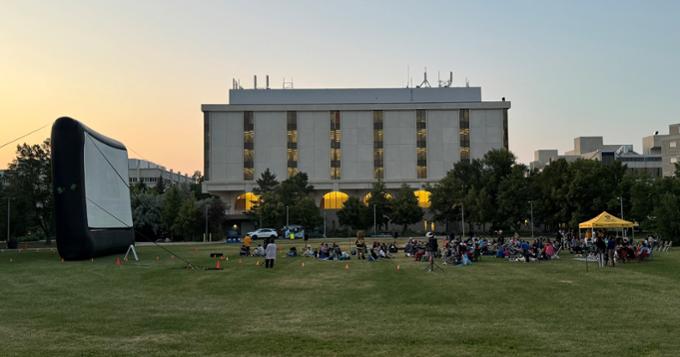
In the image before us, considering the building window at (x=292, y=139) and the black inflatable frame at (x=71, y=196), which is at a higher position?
the building window at (x=292, y=139)

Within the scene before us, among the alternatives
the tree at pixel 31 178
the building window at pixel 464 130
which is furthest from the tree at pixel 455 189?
the tree at pixel 31 178

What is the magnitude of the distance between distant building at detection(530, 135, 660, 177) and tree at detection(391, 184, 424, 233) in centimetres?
4923

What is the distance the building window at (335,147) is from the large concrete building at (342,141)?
7.5 inches

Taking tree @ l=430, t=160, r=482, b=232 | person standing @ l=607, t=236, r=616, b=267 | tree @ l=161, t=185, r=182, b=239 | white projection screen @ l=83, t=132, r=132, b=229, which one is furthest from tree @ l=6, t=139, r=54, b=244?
tree @ l=430, t=160, r=482, b=232

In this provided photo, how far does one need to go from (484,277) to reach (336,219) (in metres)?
90.1

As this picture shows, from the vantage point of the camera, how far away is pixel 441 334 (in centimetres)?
1164

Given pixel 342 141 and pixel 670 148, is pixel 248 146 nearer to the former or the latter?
pixel 342 141

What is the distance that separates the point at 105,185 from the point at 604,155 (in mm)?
134087

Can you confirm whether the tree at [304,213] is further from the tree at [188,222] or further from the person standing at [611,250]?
Answer: the person standing at [611,250]

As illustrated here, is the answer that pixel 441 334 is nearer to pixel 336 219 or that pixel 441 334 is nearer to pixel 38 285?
pixel 38 285

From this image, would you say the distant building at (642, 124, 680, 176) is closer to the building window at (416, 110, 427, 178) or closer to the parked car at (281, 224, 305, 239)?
the building window at (416, 110, 427, 178)

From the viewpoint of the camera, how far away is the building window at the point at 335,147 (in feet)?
372

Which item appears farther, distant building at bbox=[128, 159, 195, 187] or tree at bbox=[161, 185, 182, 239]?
distant building at bbox=[128, 159, 195, 187]

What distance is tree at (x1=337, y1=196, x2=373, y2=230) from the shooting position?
101750 millimetres
